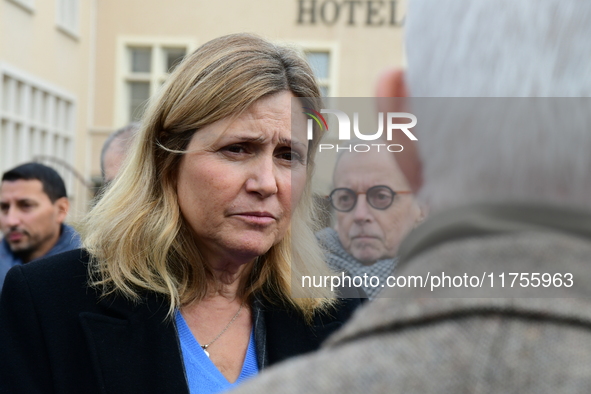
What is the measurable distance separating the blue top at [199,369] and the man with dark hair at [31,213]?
2.92 metres

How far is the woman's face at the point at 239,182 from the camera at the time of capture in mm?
2021

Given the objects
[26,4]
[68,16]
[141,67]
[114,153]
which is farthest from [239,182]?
[141,67]

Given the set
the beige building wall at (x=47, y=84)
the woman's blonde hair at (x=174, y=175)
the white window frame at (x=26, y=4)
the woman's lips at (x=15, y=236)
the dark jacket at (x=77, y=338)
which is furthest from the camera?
the beige building wall at (x=47, y=84)

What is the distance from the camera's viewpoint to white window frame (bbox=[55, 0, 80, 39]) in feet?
54.7

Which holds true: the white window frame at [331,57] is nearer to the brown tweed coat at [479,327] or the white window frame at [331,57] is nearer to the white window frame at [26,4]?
the white window frame at [26,4]

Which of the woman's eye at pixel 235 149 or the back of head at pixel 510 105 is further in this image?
the woman's eye at pixel 235 149

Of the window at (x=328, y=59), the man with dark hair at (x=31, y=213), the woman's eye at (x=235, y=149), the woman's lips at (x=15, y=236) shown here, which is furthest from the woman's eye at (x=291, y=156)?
the window at (x=328, y=59)

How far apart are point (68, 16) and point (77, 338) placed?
16.7 m

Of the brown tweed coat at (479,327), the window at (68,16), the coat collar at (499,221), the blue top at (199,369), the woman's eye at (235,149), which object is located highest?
the window at (68,16)

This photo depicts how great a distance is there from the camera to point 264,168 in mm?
2037

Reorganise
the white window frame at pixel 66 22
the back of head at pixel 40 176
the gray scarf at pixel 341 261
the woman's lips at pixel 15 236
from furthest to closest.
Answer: the white window frame at pixel 66 22
the back of head at pixel 40 176
the woman's lips at pixel 15 236
the gray scarf at pixel 341 261

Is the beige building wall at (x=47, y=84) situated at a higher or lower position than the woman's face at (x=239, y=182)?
higher

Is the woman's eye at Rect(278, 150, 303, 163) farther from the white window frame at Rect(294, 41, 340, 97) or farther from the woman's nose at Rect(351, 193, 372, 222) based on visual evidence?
the white window frame at Rect(294, 41, 340, 97)

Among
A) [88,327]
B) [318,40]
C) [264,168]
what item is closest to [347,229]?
[264,168]
